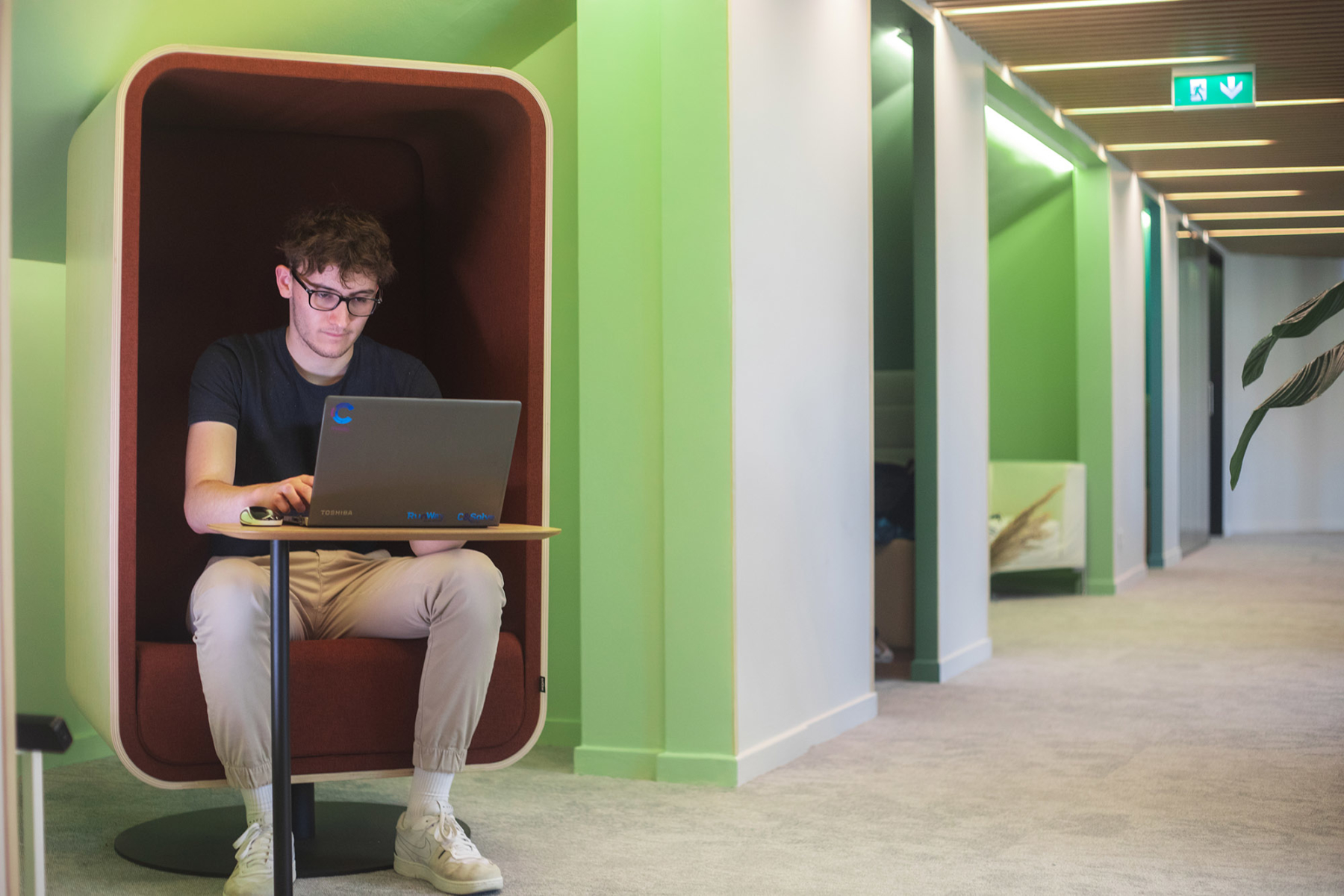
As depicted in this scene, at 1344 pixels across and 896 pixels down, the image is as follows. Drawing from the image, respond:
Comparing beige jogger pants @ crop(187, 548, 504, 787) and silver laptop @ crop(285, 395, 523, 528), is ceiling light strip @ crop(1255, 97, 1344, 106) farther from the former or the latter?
silver laptop @ crop(285, 395, 523, 528)

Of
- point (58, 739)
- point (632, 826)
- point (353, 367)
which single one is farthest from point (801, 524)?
point (58, 739)

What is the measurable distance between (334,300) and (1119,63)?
4636 mm

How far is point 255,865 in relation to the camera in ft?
7.23

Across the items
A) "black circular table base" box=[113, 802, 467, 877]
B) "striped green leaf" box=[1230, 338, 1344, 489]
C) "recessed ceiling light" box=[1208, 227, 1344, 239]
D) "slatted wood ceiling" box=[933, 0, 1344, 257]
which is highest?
"recessed ceiling light" box=[1208, 227, 1344, 239]

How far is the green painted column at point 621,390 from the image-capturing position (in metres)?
3.29

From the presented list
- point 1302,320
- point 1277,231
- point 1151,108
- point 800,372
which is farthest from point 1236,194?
point 1302,320

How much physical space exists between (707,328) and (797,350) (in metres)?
0.47

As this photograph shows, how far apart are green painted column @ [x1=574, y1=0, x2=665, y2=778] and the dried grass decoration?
4371mm

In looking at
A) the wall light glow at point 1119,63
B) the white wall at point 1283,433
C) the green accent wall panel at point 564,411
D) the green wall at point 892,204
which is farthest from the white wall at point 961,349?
the white wall at point 1283,433

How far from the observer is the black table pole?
6.44 feet

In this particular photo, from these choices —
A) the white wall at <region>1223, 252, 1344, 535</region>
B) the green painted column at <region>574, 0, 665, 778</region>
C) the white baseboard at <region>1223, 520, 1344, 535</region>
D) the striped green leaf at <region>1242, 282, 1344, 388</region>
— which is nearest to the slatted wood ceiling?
the green painted column at <region>574, 0, 665, 778</region>

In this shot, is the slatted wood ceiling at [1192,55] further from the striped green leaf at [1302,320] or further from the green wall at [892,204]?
the striped green leaf at [1302,320]

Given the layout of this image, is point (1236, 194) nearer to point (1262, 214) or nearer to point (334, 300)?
point (1262, 214)

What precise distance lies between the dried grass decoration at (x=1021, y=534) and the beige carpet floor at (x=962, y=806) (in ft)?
8.23
